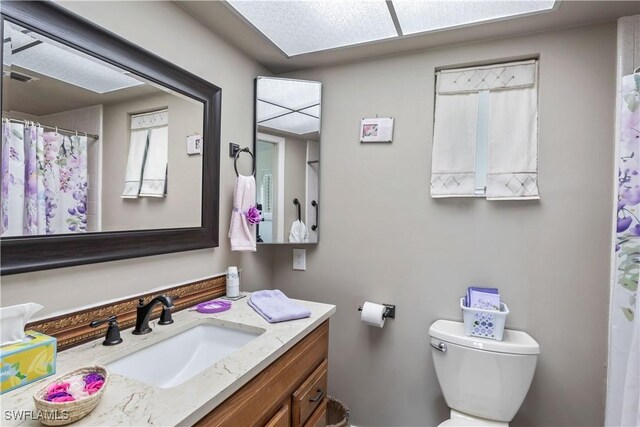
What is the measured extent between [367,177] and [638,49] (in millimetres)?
1323

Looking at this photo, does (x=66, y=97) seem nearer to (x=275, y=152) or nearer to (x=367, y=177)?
(x=275, y=152)

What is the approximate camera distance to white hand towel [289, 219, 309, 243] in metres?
1.88

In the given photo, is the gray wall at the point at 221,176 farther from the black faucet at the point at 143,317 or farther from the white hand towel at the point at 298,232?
the white hand towel at the point at 298,232

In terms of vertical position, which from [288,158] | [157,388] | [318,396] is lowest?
[318,396]

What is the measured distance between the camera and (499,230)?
155cm

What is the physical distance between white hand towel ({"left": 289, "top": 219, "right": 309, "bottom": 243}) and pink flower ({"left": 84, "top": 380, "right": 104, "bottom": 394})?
1.24 m

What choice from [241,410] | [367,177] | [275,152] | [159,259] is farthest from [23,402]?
[367,177]

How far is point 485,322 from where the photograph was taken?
1412mm

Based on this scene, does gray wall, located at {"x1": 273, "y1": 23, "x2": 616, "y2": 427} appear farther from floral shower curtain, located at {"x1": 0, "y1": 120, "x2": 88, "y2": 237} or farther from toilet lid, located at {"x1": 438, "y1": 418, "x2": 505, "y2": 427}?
floral shower curtain, located at {"x1": 0, "y1": 120, "x2": 88, "y2": 237}

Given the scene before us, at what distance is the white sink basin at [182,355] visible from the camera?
0.99 meters

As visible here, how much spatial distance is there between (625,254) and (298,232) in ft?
5.11

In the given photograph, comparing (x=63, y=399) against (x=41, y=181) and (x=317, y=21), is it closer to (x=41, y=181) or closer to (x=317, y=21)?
(x=41, y=181)

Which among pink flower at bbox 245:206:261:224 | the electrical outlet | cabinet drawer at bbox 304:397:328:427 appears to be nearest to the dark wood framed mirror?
pink flower at bbox 245:206:261:224
